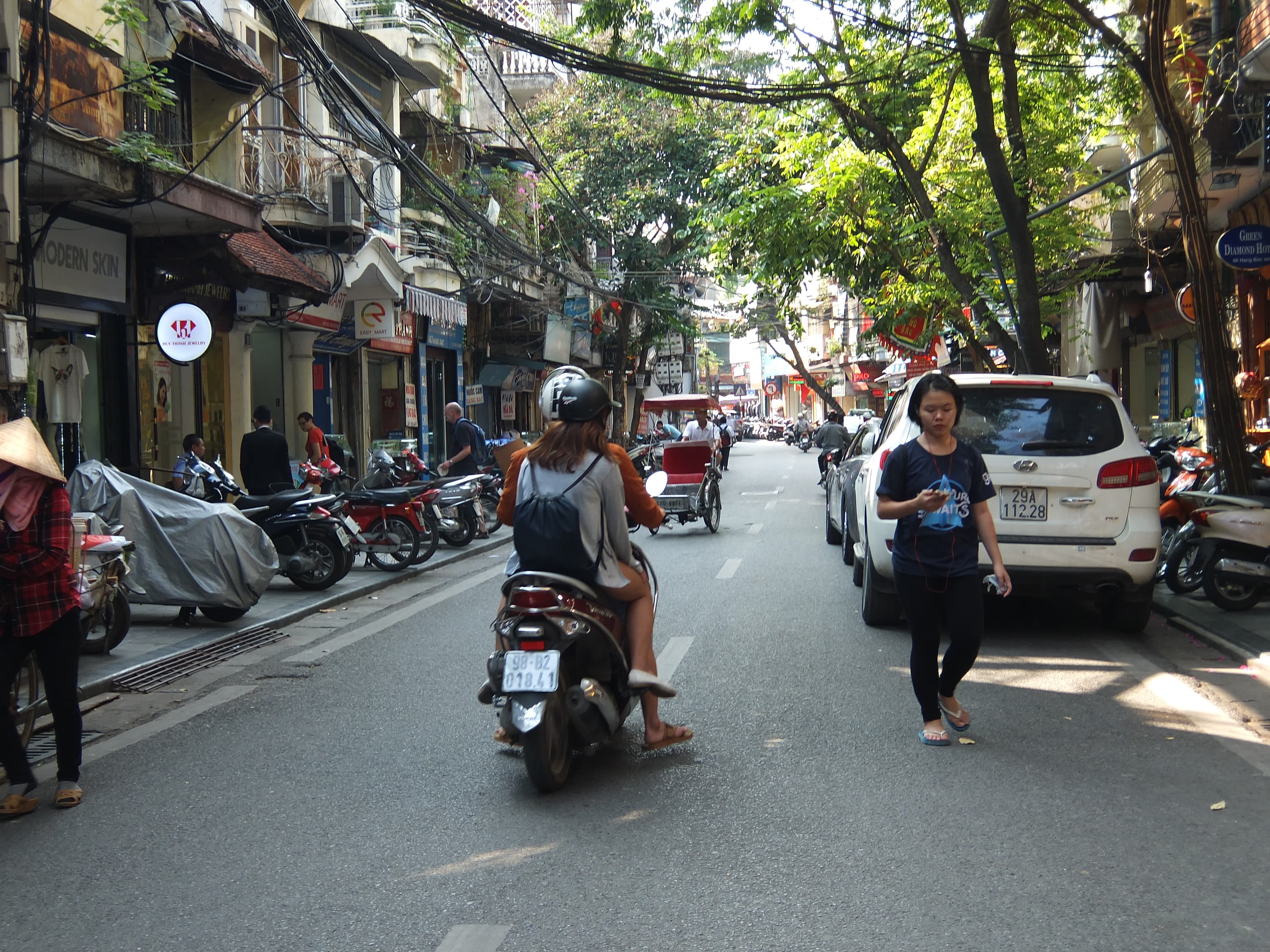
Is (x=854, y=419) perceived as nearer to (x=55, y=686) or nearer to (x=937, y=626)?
(x=937, y=626)

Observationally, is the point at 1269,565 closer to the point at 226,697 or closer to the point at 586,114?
the point at 226,697

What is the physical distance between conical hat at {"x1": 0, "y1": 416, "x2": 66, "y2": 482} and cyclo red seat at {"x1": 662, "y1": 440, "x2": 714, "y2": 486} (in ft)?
38.3

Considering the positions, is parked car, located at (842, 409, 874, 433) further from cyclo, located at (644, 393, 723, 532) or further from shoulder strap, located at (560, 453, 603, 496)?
shoulder strap, located at (560, 453, 603, 496)

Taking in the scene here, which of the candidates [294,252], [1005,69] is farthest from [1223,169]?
[294,252]

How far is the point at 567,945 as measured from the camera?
3.57m

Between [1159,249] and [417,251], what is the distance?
13.8m

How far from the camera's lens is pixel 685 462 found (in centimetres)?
1656

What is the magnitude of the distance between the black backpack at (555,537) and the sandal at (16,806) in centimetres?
225

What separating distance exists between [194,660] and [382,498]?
496 centimetres

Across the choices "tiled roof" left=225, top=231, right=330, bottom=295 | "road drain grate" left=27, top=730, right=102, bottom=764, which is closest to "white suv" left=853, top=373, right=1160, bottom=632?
"road drain grate" left=27, top=730, right=102, bottom=764

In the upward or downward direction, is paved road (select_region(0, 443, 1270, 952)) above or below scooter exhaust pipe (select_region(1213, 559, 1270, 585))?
below

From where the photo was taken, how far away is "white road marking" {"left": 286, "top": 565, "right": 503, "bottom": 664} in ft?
28.8

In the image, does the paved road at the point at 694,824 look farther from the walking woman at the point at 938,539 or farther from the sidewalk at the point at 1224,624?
the sidewalk at the point at 1224,624

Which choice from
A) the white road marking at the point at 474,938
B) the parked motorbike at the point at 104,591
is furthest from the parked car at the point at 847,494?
the white road marking at the point at 474,938
